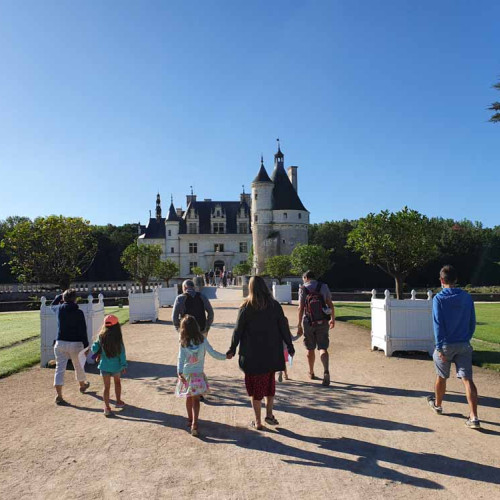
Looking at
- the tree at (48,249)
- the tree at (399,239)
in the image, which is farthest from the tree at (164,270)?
the tree at (399,239)

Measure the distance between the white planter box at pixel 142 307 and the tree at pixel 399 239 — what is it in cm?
805

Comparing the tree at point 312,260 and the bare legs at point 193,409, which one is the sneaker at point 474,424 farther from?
the tree at point 312,260

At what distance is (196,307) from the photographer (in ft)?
24.3

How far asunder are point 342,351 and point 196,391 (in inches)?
240

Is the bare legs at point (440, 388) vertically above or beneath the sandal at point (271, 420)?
above

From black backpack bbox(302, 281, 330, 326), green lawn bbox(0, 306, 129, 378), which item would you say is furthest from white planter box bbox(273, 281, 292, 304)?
black backpack bbox(302, 281, 330, 326)

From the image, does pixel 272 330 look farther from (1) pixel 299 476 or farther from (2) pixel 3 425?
(2) pixel 3 425

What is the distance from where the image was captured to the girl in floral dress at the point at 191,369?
5602 millimetres

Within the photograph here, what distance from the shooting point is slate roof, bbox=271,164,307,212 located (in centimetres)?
5456

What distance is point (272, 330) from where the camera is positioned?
5.67 metres

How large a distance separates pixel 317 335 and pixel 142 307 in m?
11.9

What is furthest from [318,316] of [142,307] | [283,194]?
[283,194]

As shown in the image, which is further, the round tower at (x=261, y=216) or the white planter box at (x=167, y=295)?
the round tower at (x=261, y=216)

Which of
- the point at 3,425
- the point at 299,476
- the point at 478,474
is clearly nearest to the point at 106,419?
the point at 3,425
